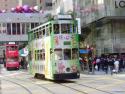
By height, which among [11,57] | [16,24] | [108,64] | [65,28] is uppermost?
[16,24]

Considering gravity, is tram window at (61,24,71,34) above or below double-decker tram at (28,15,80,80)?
above

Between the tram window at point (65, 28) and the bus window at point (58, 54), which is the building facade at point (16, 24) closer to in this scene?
the tram window at point (65, 28)

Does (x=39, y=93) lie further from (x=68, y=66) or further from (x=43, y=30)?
(x=43, y=30)

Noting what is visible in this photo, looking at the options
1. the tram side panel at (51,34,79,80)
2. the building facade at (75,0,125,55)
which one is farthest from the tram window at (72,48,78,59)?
the building facade at (75,0,125,55)

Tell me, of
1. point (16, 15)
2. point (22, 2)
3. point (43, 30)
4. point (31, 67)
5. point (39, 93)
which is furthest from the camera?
point (22, 2)

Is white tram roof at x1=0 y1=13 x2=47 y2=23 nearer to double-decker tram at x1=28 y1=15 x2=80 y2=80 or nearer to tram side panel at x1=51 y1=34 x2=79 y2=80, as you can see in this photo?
double-decker tram at x1=28 y1=15 x2=80 y2=80

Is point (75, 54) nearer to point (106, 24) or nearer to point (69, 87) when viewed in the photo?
point (69, 87)

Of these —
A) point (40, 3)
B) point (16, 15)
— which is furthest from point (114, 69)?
point (40, 3)

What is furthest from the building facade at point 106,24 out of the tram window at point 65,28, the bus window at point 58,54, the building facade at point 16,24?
the building facade at point 16,24

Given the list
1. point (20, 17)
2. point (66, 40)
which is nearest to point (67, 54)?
point (66, 40)

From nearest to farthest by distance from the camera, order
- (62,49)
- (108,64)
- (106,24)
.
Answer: (62,49) < (108,64) < (106,24)

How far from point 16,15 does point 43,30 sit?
67.9 metres

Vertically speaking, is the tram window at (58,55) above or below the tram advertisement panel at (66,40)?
below

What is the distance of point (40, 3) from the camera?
130 meters
